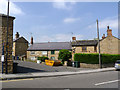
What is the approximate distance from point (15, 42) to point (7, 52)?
119 ft

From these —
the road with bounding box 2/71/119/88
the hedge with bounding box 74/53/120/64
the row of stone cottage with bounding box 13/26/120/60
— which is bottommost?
the road with bounding box 2/71/119/88

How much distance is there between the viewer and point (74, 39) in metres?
42.0

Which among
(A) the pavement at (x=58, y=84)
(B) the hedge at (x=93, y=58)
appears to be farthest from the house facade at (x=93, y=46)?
(A) the pavement at (x=58, y=84)

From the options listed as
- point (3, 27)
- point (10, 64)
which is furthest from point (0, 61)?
point (3, 27)

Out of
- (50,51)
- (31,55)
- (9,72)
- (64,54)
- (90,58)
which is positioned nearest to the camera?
(9,72)

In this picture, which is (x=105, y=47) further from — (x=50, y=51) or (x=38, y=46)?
(x=38, y=46)

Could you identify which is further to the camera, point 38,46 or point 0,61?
point 38,46

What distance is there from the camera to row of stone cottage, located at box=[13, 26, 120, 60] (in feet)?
113

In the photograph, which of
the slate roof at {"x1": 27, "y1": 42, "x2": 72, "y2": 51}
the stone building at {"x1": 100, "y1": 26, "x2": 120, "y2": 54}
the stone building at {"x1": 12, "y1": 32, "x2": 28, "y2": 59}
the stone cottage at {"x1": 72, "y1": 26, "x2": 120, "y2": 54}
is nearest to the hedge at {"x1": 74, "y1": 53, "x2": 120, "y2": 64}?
the stone cottage at {"x1": 72, "y1": 26, "x2": 120, "y2": 54}

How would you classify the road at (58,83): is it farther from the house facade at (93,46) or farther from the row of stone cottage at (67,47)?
the house facade at (93,46)

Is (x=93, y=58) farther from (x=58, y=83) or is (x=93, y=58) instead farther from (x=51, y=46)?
(x=51, y=46)

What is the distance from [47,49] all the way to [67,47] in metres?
7.23

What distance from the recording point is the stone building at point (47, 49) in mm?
41438

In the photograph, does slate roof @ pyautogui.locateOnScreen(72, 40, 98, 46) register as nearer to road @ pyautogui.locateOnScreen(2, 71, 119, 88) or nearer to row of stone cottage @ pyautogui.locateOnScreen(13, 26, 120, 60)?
row of stone cottage @ pyautogui.locateOnScreen(13, 26, 120, 60)
